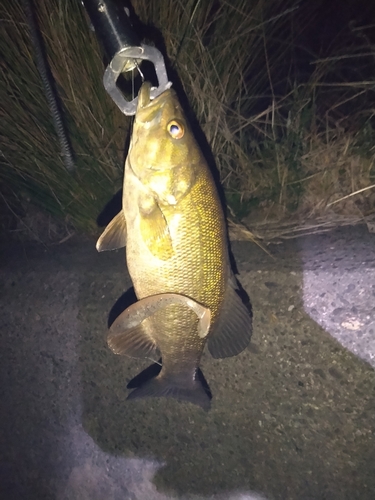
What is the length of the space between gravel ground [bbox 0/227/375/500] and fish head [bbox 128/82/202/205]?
0.70 metres

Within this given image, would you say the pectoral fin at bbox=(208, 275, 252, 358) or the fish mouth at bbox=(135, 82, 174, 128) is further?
the pectoral fin at bbox=(208, 275, 252, 358)

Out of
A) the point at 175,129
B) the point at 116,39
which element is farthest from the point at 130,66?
the point at 175,129

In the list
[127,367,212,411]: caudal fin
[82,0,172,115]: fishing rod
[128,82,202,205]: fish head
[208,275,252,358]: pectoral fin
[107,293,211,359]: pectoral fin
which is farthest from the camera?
[127,367,212,411]: caudal fin

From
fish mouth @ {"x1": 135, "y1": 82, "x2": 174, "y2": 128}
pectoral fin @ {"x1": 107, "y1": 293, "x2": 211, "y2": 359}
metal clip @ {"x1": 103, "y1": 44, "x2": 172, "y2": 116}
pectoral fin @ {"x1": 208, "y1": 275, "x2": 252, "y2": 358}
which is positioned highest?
metal clip @ {"x1": 103, "y1": 44, "x2": 172, "y2": 116}

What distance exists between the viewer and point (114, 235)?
1536 mm

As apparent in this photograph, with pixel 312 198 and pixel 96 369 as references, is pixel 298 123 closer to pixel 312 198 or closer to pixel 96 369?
pixel 312 198

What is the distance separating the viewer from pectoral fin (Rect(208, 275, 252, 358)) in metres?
1.59

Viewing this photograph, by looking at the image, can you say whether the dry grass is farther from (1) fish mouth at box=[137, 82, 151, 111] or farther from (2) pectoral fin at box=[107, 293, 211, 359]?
(2) pectoral fin at box=[107, 293, 211, 359]

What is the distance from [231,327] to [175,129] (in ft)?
2.84

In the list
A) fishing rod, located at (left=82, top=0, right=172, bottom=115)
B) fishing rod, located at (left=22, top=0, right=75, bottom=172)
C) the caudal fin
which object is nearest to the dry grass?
fishing rod, located at (left=22, top=0, right=75, bottom=172)

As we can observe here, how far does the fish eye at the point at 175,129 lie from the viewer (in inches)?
52.5

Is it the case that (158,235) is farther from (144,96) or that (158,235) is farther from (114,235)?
(144,96)

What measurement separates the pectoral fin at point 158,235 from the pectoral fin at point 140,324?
17 cm

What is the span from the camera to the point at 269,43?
2.01 m
